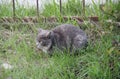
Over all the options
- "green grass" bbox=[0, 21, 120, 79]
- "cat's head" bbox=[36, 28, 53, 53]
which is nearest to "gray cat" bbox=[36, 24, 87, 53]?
"cat's head" bbox=[36, 28, 53, 53]

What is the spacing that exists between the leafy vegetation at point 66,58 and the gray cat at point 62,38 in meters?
0.11

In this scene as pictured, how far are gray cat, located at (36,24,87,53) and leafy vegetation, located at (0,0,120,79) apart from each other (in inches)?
4.2

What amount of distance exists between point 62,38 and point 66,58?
2.08 ft

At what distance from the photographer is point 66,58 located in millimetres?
4172

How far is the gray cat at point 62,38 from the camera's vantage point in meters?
4.65

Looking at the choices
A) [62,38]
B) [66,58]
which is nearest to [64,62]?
[66,58]

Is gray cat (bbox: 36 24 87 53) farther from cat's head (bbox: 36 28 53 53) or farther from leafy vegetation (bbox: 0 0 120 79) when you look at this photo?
leafy vegetation (bbox: 0 0 120 79)

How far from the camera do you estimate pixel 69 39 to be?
15.4 ft

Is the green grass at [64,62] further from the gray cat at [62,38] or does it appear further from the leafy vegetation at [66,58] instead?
the gray cat at [62,38]

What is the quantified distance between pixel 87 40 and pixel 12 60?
94 cm

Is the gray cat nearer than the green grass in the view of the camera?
No

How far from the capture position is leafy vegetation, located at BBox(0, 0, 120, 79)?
3955 mm

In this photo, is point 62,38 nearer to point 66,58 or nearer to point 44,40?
point 44,40

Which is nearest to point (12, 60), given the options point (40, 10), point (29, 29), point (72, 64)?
point (72, 64)
